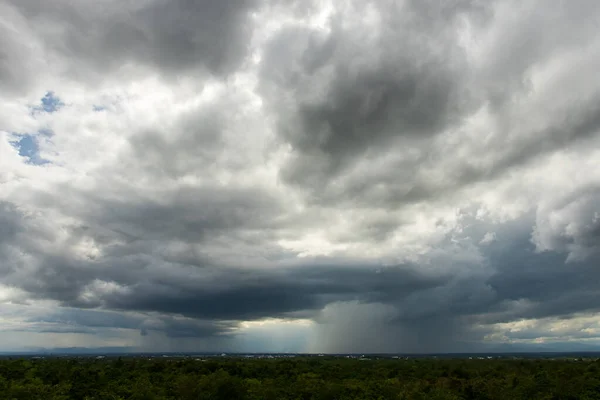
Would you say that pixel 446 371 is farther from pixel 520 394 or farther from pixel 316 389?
pixel 316 389

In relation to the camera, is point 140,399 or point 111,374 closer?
point 140,399

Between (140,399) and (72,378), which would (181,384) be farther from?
(72,378)

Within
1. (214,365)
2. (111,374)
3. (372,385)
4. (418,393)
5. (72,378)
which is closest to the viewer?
(418,393)

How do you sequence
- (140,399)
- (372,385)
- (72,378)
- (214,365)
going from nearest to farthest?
(140,399), (372,385), (72,378), (214,365)

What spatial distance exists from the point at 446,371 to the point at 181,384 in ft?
225

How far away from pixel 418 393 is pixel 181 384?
31.4 m

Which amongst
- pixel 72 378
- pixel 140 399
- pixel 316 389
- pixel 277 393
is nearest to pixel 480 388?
pixel 316 389

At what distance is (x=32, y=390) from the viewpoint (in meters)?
51.0

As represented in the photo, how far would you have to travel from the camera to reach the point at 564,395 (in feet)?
181

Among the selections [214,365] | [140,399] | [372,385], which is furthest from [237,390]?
[214,365]

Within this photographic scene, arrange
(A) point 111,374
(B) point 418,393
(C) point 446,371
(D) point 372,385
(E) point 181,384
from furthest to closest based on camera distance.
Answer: (C) point 446,371 < (A) point 111,374 < (D) point 372,385 < (E) point 181,384 < (B) point 418,393

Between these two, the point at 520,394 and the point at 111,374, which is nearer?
the point at 520,394

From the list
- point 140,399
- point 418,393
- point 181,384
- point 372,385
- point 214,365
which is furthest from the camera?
point 214,365

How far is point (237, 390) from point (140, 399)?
11226mm
